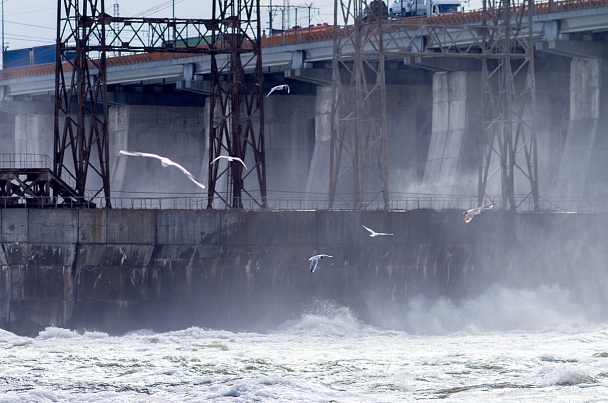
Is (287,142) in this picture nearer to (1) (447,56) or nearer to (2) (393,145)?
(2) (393,145)

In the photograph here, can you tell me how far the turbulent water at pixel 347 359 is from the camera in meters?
38.2

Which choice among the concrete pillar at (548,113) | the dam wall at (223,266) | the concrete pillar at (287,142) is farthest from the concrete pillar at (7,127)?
the dam wall at (223,266)

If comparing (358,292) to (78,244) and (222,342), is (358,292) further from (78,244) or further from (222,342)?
(78,244)

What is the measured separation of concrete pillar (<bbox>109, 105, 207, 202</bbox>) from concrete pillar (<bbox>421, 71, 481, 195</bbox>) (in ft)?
71.6

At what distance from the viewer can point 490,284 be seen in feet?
188

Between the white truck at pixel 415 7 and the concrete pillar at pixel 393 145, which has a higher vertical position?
the white truck at pixel 415 7

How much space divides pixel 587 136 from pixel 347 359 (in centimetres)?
2833

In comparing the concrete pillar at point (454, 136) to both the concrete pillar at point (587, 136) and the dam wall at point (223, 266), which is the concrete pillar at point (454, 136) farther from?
the dam wall at point (223, 266)

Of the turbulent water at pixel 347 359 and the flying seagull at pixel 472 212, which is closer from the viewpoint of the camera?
the turbulent water at pixel 347 359

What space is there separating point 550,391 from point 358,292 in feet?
56.7

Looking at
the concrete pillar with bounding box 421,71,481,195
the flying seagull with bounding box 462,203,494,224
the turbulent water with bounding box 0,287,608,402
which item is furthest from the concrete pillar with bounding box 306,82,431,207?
the turbulent water with bounding box 0,287,608,402

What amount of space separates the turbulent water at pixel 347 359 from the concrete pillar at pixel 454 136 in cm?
1616

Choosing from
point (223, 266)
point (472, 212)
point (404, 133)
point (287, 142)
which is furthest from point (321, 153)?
point (223, 266)

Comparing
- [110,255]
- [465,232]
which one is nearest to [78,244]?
[110,255]
